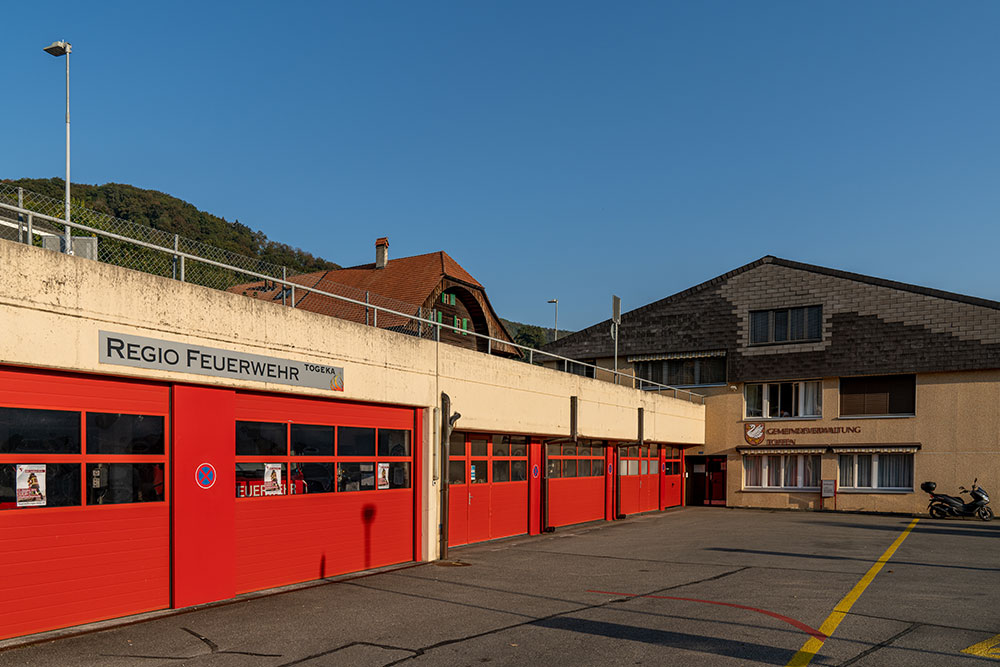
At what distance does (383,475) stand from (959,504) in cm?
2303

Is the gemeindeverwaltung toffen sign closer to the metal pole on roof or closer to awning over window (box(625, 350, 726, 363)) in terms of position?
the metal pole on roof

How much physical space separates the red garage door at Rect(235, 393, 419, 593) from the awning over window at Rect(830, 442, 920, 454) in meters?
22.0

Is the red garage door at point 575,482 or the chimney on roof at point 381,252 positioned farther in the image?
the chimney on roof at point 381,252

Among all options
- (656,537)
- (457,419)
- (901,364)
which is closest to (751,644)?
(457,419)

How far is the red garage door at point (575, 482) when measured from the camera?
76.4ft

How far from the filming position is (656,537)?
2167 cm

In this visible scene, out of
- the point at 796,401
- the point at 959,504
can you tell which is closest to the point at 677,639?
the point at 959,504

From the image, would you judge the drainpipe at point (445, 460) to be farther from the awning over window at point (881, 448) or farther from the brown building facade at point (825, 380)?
the awning over window at point (881, 448)

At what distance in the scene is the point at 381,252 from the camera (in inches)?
1929

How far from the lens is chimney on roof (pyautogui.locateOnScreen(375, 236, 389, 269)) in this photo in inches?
1921

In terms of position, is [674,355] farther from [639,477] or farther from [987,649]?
[987,649]

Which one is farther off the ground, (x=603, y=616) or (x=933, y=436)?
(x=933, y=436)

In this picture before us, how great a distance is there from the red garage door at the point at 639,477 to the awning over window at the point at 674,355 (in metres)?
5.73

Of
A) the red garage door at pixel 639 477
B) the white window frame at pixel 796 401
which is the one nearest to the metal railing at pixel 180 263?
the red garage door at pixel 639 477
